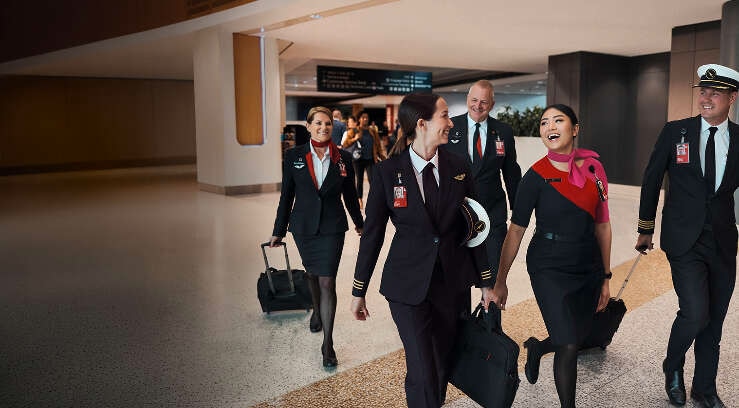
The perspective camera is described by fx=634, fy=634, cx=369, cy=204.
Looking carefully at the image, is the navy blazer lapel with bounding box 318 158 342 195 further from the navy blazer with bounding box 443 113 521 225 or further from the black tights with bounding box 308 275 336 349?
the navy blazer with bounding box 443 113 521 225

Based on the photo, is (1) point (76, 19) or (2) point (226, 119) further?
(1) point (76, 19)

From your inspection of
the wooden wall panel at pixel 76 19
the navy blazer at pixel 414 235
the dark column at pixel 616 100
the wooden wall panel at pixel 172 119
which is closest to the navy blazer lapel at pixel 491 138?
the navy blazer at pixel 414 235

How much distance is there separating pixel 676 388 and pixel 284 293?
2775 mm

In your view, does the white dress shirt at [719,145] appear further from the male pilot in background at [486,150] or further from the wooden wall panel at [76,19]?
the wooden wall panel at [76,19]

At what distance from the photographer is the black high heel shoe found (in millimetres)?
3742

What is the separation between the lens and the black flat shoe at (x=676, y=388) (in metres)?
3.10

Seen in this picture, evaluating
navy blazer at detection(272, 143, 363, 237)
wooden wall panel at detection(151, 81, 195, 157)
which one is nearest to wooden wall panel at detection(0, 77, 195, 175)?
wooden wall panel at detection(151, 81, 195, 157)

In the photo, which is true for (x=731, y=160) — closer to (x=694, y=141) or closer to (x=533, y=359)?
(x=694, y=141)

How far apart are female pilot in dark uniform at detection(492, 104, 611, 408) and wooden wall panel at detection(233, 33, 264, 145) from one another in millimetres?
10726

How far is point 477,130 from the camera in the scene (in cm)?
396

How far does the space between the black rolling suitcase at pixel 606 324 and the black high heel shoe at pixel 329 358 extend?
1.41m

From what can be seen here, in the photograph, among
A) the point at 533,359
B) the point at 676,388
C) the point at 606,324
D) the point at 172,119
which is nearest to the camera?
the point at 676,388

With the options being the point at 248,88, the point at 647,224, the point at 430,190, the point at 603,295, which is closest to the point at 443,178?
the point at 430,190

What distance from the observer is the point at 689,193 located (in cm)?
301
